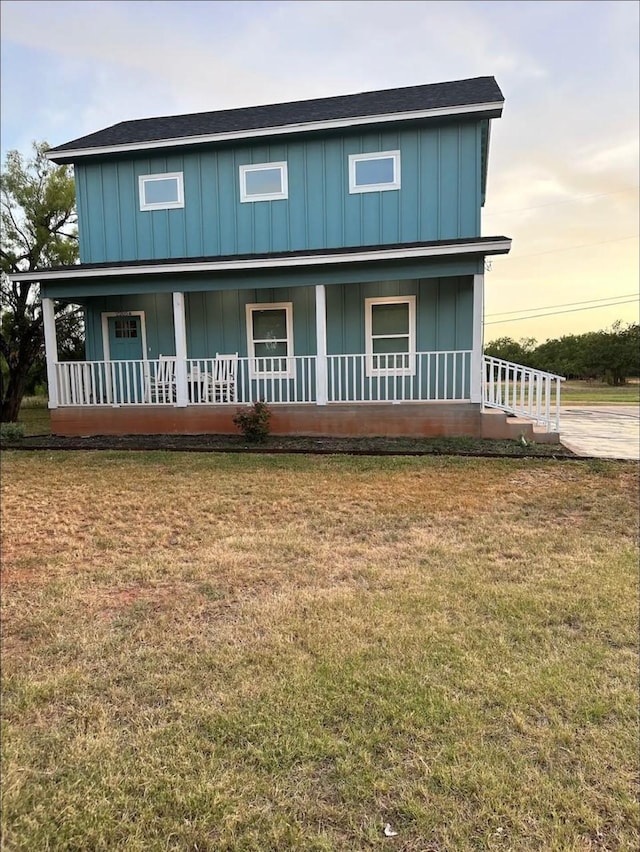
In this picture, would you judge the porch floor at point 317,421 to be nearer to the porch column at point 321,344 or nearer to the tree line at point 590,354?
the porch column at point 321,344

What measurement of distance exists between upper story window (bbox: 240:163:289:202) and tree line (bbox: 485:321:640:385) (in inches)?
1222

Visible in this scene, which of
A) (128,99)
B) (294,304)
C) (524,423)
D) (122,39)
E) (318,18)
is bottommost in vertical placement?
(524,423)

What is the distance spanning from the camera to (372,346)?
10.6 metres

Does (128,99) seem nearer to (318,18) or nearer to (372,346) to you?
(318,18)

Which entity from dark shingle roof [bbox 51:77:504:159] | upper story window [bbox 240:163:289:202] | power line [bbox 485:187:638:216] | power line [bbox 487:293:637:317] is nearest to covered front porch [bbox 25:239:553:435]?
upper story window [bbox 240:163:289:202]

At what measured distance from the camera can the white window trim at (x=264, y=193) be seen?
10.6m

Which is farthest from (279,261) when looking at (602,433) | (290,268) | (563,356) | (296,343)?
(563,356)

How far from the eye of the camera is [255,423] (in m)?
8.71

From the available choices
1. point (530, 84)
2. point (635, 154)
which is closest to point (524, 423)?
point (530, 84)

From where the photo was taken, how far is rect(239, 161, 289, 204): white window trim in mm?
10617

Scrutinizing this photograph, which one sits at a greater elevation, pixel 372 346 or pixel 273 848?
pixel 372 346

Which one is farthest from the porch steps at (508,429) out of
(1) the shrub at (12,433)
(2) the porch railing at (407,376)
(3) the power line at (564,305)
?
(3) the power line at (564,305)

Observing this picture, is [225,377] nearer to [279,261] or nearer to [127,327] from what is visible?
[279,261]

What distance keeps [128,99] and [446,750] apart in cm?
1892
